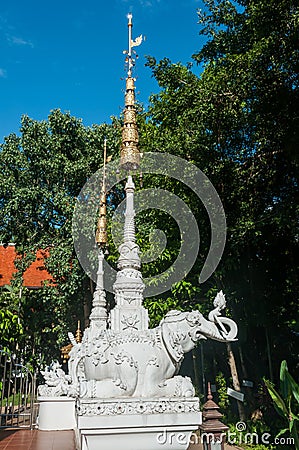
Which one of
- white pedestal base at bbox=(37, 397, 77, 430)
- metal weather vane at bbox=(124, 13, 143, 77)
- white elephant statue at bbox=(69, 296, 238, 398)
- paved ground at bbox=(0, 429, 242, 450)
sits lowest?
paved ground at bbox=(0, 429, 242, 450)

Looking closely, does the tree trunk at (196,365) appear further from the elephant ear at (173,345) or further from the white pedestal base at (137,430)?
the white pedestal base at (137,430)

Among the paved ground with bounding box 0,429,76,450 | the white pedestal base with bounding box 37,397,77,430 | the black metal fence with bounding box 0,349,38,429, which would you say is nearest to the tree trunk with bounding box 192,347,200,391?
the black metal fence with bounding box 0,349,38,429

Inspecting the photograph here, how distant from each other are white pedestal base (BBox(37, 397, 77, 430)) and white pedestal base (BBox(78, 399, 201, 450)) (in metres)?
5.89

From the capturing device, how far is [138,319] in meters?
4.20

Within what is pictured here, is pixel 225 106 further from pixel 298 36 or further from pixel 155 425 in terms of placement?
pixel 155 425

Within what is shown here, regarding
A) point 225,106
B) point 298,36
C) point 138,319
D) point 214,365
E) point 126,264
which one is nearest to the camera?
point 138,319

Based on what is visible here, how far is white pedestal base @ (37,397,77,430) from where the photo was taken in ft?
28.6

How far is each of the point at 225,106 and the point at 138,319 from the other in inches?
257

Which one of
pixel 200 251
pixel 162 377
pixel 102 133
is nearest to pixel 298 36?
pixel 200 251

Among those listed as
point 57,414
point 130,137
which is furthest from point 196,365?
point 130,137

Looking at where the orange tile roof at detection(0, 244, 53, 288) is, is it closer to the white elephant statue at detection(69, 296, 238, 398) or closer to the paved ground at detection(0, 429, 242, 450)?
the paved ground at detection(0, 429, 242, 450)

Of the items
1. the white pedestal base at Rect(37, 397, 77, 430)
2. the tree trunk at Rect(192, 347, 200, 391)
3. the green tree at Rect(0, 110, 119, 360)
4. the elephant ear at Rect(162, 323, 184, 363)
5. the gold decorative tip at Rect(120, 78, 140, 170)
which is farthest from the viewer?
the green tree at Rect(0, 110, 119, 360)

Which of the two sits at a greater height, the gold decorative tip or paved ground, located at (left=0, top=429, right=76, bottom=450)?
the gold decorative tip

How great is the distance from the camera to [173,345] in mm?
3762
